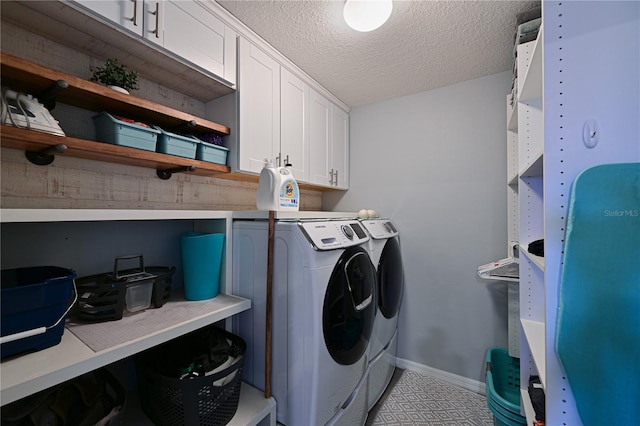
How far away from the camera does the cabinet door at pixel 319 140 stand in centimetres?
225

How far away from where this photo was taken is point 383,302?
1.99m

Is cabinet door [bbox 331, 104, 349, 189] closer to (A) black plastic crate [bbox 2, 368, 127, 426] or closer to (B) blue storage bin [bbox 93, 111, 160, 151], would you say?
(B) blue storage bin [bbox 93, 111, 160, 151]

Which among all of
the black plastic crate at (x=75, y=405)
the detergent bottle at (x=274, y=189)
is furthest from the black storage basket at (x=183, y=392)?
the detergent bottle at (x=274, y=189)

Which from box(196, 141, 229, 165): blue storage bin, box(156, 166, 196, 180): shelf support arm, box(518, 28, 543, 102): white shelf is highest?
Result: box(518, 28, 543, 102): white shelf

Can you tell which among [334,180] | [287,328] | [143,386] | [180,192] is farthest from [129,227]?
[334,180]

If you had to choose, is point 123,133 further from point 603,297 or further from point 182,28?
point 603,297

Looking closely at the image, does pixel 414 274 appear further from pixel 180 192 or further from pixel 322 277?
pixel 180 192

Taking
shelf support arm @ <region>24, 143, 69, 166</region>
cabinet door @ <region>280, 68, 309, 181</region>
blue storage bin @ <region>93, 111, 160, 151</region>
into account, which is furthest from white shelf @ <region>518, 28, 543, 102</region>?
shelf support arm @ <region>24, 143, 69, 166</region>

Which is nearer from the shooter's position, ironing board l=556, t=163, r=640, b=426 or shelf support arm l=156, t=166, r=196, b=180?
ironing board l=556, t=163, r=640, b=426

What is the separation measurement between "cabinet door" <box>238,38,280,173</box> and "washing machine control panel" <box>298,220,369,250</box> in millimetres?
635

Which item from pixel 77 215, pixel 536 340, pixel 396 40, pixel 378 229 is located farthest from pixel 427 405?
pixel 396 40

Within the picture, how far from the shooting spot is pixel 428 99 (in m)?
2.39

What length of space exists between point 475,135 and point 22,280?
2.89 meters

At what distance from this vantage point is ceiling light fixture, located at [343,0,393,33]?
1303 millimetres
